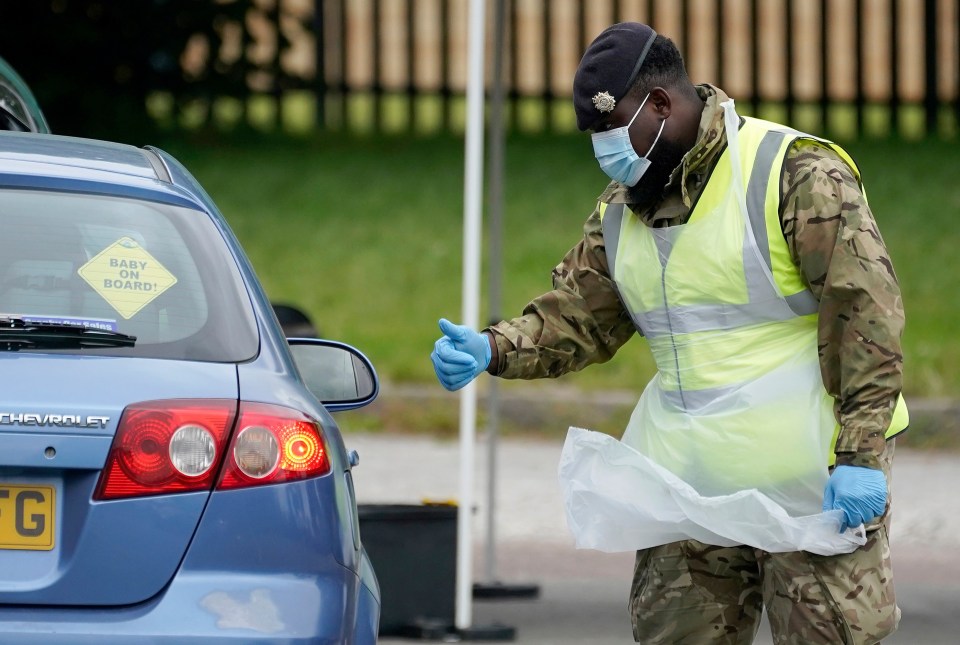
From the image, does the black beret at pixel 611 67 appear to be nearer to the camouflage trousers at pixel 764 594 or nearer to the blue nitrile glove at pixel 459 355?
the blue nitrile glove at pixel 459 355

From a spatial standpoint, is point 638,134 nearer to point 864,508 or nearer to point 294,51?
point 864,508

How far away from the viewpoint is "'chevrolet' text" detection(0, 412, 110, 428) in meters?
2.84

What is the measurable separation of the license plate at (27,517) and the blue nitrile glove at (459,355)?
0.95m

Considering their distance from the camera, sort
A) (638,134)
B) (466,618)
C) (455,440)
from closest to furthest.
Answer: (638,134)
(466,618)
(455,440)

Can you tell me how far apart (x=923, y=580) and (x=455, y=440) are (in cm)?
319

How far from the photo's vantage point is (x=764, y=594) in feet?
11.1

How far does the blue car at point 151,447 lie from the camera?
2.85 meters

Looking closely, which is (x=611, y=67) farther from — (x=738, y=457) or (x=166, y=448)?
(x=166, y=448)

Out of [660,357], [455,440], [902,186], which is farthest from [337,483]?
[902,186]

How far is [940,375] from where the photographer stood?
8.99 metres

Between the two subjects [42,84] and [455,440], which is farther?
[42,84]

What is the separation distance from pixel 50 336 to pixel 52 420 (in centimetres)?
22

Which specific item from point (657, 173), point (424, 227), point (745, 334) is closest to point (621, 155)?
point (657, 173)

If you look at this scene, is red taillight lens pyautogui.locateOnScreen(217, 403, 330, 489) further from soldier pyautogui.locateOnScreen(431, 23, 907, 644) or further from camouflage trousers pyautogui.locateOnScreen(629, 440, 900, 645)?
camouflage trousers pyautogui.locateOnScreen(629, 440, 900, 645)
